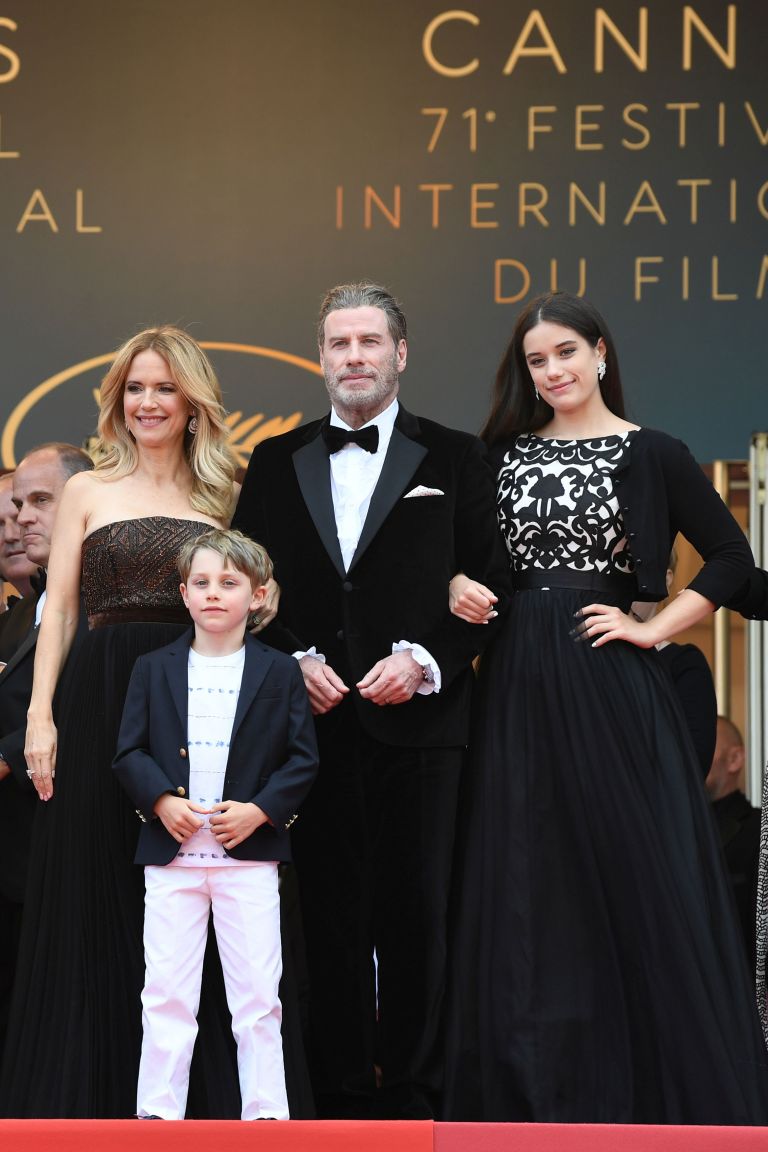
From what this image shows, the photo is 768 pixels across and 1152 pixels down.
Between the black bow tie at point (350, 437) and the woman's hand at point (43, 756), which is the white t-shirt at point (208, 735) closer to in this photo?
the woman's hand at point (43, 756)

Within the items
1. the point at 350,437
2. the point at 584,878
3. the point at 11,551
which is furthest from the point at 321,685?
Result: the point at 11,551

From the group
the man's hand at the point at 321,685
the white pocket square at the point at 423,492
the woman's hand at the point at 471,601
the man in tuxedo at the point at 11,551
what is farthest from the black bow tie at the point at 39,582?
the woman's hand at the point at 471,601

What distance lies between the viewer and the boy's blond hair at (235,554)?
3.76 m

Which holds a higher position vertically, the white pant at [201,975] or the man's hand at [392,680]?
the man's hand at [392,680]

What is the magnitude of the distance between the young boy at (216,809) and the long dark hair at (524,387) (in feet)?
2.68

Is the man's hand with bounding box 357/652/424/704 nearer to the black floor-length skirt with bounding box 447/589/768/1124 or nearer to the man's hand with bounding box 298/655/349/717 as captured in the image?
the man's hand with bounding box 298/655/349/717

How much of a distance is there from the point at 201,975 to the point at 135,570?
0.94 m

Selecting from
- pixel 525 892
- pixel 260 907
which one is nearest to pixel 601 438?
pixel 525 892

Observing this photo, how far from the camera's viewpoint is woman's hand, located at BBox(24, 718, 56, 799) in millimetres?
3946

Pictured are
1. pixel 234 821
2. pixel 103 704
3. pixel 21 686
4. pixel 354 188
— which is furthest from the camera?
pixel 354 188

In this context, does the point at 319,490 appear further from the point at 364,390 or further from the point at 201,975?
the point at 201,975

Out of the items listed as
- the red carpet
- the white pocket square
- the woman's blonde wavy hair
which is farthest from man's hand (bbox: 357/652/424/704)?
the red carpet

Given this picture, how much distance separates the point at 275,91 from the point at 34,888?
13.3 feet

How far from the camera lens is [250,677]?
3.74m
